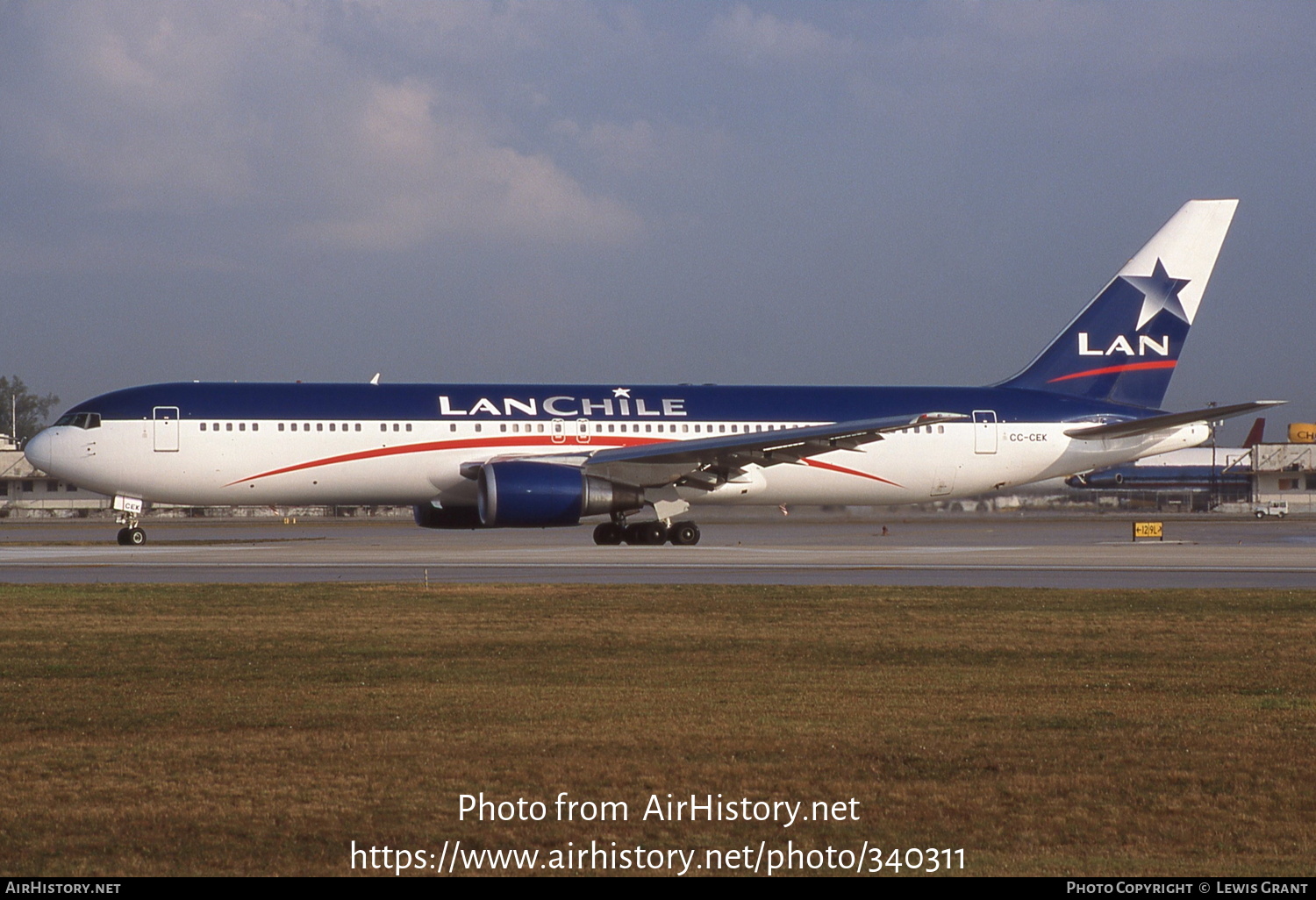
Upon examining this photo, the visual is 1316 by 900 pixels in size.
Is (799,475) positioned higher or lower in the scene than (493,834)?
higher

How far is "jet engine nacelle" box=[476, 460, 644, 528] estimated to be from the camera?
90.7ft

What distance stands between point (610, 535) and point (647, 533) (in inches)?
37.4

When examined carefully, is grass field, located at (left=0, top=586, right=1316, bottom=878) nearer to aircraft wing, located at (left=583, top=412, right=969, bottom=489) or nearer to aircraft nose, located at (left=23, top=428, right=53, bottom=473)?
aircraft wing, located at (left=583, top=412, right=969, bottom=489)

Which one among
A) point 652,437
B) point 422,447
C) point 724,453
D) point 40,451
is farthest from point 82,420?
point 724,453

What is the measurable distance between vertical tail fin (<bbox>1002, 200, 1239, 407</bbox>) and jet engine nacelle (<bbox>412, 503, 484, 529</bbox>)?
1447 centimetres

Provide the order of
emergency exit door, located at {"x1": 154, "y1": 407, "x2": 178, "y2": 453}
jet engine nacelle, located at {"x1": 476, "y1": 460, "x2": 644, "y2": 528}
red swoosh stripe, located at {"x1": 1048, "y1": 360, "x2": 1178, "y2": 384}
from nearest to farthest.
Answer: jet engine nacelle, located at {"x1": 476, "y1": 460, "x2": 644, "y2": 528}
emergency exit door, located at {"x1": 154, "y1": 407, "x2": 178, "y2": 453}
red swoosh stripe, located at {"x1": 1048, "y1": 360, "x2": 1178, "y2": 384}

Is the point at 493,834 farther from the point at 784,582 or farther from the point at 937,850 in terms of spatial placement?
the point at 784,582

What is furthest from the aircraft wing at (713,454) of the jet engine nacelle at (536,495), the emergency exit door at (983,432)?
the emergency exit door at (983,432)

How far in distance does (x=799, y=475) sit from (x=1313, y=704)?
76.6 ft

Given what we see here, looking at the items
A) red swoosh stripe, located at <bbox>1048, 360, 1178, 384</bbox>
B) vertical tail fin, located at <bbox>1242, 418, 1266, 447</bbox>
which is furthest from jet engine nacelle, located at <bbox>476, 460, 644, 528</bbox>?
vertical tail fin, located at <bbox>1242, 418, 1266, 447</bbox>

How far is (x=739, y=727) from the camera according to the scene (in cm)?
853

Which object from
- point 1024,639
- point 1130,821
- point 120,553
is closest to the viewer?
point 1130,821

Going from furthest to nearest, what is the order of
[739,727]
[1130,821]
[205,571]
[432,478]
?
[432,478]
[205,571]
[739,727]
[1130,821]

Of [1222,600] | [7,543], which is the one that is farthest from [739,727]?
[7,543]
